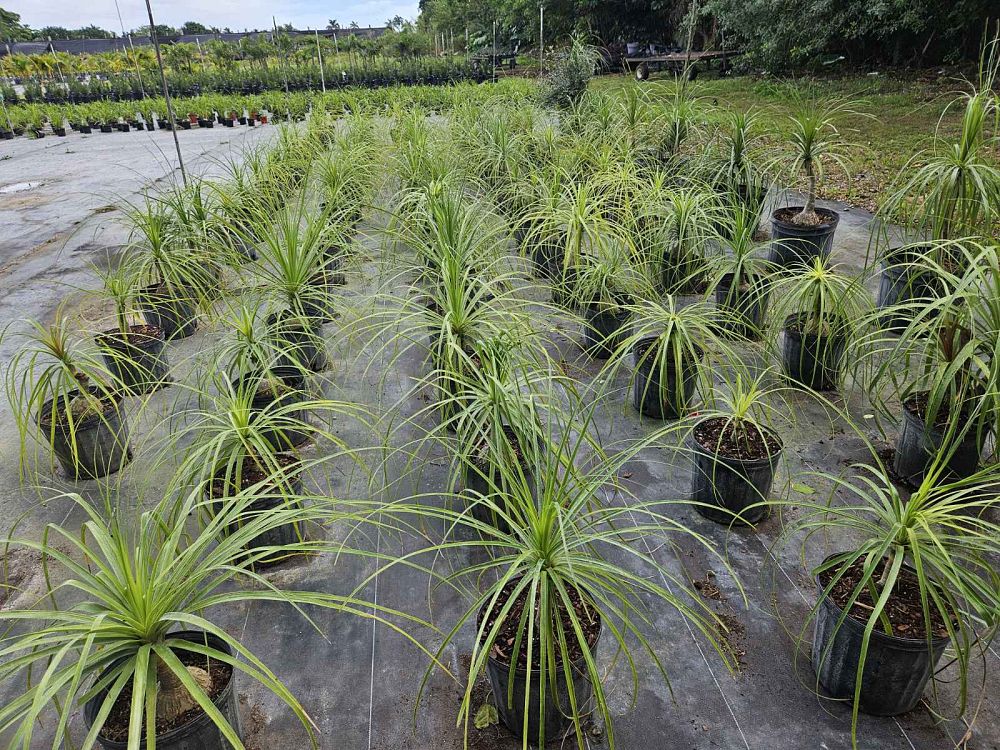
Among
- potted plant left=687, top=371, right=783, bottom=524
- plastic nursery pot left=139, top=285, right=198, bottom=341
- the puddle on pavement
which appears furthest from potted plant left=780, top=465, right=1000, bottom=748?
the puddle on pavement

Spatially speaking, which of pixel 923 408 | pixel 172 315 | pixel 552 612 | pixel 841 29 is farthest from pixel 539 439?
pixel 841 29

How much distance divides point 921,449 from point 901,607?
827mm

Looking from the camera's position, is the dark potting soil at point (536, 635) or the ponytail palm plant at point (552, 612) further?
the dark potting soil at point (536, 635)

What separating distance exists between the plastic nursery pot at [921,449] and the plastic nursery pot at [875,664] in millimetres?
771

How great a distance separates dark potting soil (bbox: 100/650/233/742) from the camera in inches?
47.6

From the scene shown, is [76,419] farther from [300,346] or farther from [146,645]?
[146,645]

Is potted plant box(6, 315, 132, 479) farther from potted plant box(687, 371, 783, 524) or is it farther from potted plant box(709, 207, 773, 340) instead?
potted plant box(709, 207, 773, 340)

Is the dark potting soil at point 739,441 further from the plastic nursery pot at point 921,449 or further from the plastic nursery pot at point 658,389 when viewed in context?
the plastic nursery pot at point 921,449

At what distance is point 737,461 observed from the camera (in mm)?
1894

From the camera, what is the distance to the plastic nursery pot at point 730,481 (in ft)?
6.29

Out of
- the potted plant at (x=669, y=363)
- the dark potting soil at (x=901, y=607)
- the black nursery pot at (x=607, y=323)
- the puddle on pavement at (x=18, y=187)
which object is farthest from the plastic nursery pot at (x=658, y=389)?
the puddle on pavement at (x=18, y=187)

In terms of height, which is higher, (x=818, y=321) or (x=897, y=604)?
(x=818, y=321)

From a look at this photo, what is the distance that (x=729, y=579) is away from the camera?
1850mm

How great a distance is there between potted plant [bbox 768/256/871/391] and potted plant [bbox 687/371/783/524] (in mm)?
427
